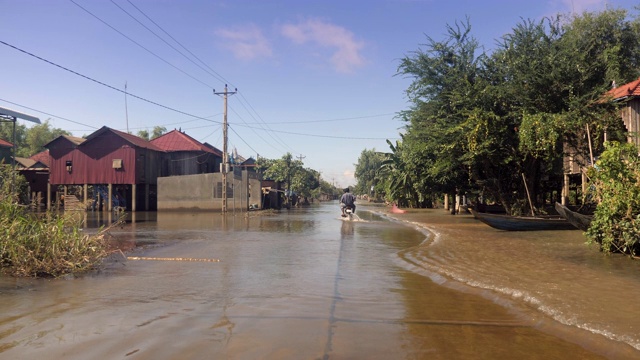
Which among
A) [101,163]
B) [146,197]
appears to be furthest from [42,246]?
[146,197]

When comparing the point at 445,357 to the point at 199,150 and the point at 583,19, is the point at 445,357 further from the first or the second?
the point at 199,150

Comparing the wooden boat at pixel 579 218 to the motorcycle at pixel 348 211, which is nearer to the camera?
the wooden boat at pixel 579 218

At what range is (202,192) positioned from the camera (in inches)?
1350

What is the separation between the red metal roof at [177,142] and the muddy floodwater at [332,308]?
1397 inches

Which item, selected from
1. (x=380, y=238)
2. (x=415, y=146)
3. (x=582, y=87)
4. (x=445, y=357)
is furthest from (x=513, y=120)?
(x=445, y=357)

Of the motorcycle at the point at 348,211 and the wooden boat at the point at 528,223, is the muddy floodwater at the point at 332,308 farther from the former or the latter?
the motorcycle at the point at 348,211

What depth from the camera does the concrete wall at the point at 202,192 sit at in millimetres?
33656

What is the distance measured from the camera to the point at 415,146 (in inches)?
845

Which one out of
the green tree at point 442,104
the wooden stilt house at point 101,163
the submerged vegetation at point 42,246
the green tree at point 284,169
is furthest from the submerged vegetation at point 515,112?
the green tree at point 284,169

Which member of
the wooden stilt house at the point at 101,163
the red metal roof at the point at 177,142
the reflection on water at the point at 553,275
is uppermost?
the red metal roof at the point at 177,142

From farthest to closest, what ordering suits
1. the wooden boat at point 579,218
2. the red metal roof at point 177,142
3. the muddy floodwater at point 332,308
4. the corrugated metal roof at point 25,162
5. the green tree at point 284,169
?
1. the green tree at point 284,169
2. the corrugated metal roof at point 25,162
3. the red metal roof at point 177,142
4. the wooden boat at point 579,218
5. the muddy floodwater at point 332,308

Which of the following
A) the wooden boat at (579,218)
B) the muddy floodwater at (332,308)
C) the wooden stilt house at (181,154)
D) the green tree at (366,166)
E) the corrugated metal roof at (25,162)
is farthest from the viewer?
the green tree at (366,166)

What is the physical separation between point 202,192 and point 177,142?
12.5 metres

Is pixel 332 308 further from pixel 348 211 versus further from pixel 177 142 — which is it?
pixel 177 142
